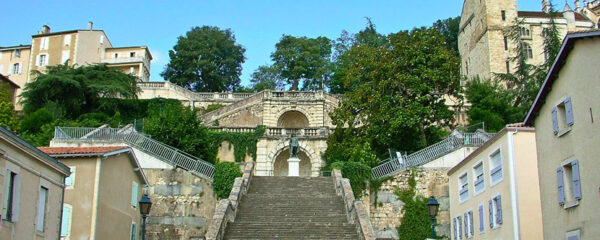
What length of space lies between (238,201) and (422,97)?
563 inches

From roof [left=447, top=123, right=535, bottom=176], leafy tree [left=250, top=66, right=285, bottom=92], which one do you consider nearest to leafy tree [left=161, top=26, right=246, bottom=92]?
leafy tree [left=250, top=66, right=285, bottom=92]

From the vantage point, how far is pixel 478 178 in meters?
27.4

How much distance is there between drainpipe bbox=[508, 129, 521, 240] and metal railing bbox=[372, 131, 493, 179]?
10.1m

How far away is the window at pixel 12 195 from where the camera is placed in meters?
17.3

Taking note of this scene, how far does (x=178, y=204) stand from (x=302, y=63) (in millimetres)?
35259

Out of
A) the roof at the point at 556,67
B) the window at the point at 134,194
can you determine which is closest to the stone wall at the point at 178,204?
the window at the point at 134,194

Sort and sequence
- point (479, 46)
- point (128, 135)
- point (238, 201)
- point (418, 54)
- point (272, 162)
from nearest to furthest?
point (238, 201)
point (128, 135)
point (418, 54)
point (272, 162)
point (479, 46)

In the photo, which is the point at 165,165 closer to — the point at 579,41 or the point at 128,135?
the point at 128,135

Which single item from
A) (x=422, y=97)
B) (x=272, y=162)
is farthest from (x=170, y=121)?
(x=422, y=97)

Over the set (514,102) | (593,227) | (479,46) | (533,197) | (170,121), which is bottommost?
(593,227)

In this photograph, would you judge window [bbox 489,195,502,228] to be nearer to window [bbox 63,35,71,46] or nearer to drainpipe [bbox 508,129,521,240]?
drainpipe [bbox 508,129,521,240]

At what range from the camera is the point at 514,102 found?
4694cm

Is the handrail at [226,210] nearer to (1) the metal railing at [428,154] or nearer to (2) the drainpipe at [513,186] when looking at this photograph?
(1) the metal railing at [428,154]

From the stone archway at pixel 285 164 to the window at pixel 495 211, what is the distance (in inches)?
710
